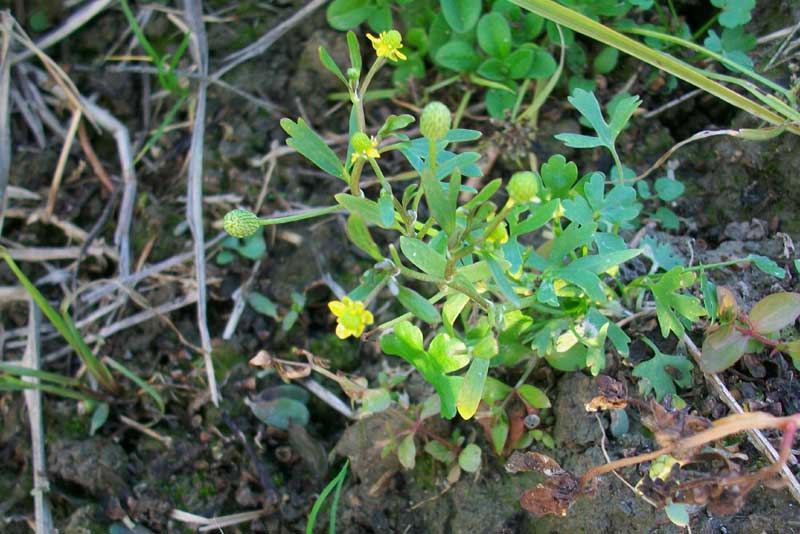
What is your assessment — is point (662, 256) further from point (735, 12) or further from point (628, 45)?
point (735, 12)

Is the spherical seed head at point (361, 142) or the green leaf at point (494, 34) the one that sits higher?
the spherical seed head at point (361, 142)

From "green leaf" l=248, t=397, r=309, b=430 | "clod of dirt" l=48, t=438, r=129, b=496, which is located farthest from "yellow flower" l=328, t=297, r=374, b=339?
"clod of dirt" l=48, t=438, r=129, b=496

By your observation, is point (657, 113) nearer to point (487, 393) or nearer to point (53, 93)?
point (487, 393)

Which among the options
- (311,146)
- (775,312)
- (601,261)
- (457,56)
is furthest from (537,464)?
(457,56)

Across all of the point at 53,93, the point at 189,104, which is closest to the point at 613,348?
the point at 189,104

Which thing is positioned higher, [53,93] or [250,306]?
[53,93]

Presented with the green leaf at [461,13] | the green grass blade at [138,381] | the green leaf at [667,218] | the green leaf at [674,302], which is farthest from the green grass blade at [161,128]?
the green leaf at [674,302]

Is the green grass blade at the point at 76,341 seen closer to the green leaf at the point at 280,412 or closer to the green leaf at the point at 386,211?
the green leaf at the point at 280,412
